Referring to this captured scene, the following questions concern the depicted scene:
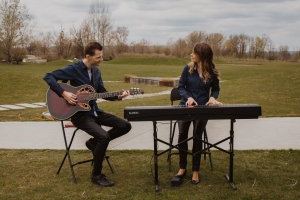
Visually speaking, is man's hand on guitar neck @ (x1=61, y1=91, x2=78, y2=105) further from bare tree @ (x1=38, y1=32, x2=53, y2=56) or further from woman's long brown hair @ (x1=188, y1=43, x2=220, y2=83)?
bare tree @ (x1=38, y1=32, x2=53, y2=56)

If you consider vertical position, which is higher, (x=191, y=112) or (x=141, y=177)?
(x=191, y=112)

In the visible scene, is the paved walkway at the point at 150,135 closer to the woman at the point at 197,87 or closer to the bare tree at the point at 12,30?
the woman at the point at 197,87

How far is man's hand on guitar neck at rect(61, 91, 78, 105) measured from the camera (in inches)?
179

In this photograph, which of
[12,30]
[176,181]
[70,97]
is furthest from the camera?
[12,30]

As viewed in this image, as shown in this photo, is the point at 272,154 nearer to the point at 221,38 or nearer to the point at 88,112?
the point at 88,112

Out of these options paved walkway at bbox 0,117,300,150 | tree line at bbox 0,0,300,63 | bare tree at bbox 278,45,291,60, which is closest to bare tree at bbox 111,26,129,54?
tree line at bbox 0,0,300,63

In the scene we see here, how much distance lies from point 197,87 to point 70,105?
172cm

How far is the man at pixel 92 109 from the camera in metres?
4.51

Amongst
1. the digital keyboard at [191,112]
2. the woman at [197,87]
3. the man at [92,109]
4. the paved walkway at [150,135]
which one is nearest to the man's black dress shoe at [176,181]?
the woman at [197,87]

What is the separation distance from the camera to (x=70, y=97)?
14.9 feet

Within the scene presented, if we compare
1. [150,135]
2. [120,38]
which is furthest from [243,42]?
[150,135]

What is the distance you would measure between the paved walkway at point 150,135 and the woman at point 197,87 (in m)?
1.46

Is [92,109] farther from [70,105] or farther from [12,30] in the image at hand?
[12,30]

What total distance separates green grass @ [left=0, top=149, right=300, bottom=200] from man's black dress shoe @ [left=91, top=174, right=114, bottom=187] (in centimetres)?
7
